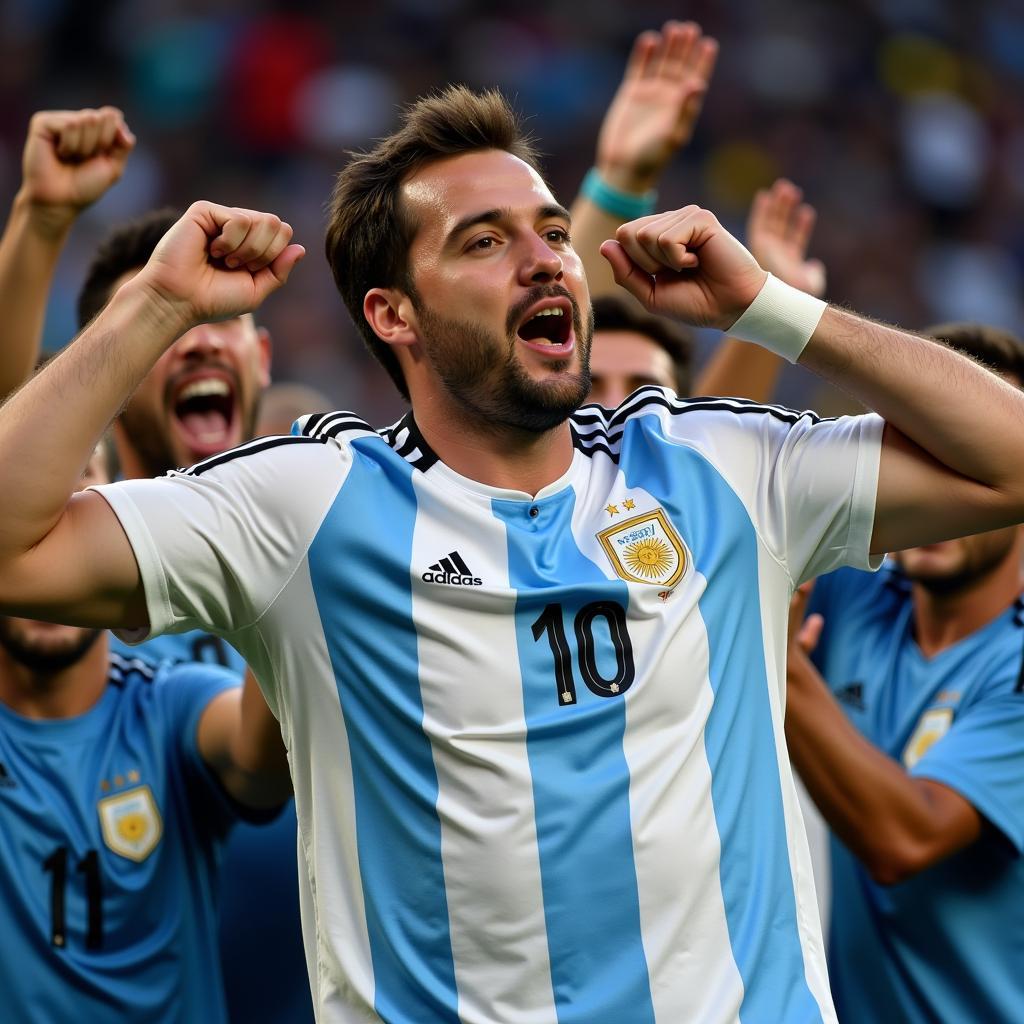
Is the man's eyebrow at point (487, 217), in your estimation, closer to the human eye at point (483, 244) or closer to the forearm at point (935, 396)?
the human eye at point (483, 244)

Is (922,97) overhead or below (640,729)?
overhead

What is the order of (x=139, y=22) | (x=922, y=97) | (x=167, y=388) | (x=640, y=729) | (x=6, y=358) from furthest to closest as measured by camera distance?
(x=922, y=97) → (x=139, y=22) → (x=167, y=388) → (x=6, y=358) → (x=640, y=729)

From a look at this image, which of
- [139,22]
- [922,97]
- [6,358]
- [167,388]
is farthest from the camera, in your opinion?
[922,97]

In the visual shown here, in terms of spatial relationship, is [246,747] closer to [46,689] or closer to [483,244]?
[46,689]

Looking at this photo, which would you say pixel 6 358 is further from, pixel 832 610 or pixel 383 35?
pixel 383 35

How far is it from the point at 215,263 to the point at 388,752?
89 cm

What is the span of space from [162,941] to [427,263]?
1566mm

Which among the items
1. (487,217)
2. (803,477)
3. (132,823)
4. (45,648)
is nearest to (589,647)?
(803,477)

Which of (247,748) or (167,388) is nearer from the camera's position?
(247,748)

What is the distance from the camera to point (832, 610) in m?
4.31

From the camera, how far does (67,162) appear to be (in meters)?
3.76

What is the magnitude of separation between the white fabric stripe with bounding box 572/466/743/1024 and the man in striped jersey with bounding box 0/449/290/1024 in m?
0.93

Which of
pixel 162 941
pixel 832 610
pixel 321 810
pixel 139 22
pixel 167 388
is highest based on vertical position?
pixel 139 22

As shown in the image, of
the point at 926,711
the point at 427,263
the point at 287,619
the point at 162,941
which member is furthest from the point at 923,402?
the point at 162,941
